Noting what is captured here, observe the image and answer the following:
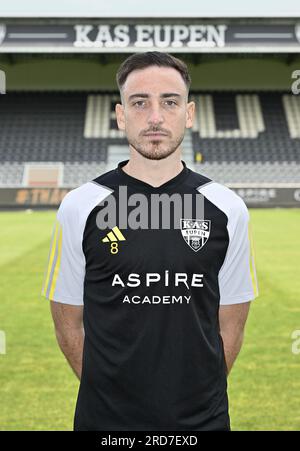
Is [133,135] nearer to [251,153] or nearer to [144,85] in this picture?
[144,85]

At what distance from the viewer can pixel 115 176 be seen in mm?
2002

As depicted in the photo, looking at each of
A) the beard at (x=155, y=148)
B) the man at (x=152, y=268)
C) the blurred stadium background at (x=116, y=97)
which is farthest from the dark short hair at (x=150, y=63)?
the blurred stadium background at (x=116, y=97)

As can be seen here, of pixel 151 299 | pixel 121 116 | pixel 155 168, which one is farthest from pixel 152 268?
pixel 121 116

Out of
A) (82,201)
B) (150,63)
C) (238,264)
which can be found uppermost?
(150,63)

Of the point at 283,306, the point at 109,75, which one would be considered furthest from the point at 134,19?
the point at 283,306

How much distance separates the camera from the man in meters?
1.83

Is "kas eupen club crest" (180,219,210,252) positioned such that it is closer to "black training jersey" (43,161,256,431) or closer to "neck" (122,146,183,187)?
"black training jersey" (43,161,256,431)

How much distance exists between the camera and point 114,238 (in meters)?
1.86

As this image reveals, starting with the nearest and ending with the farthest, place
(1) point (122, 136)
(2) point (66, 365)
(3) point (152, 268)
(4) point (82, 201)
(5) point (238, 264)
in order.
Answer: (3) point (152, 268), (4) point (82, 201), (5) point (238, 264), (2) point (66, 365), (1) point (122, 136)

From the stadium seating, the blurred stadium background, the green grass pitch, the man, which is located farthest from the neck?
the stadium seating

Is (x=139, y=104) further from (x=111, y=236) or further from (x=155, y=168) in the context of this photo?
(x=111, y=236)

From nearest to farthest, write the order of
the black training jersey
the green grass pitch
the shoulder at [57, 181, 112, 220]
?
the black training jersey, the shoulder at [57, 181, 112, 220], the green grass pitch

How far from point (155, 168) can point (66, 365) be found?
3486mm

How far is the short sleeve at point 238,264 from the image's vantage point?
1.99m
